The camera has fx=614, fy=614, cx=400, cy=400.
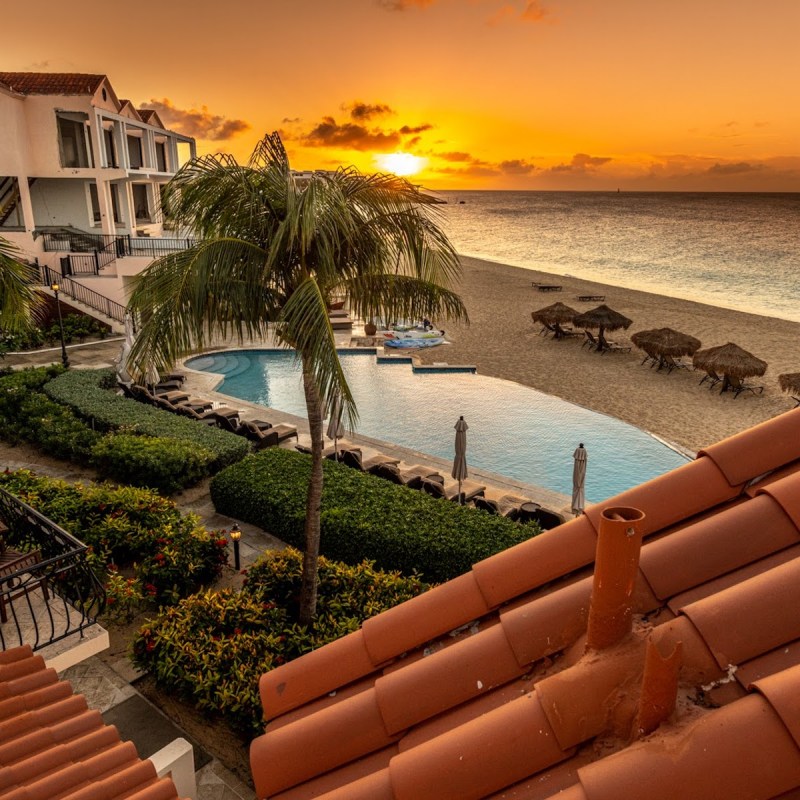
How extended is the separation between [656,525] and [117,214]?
38.9m

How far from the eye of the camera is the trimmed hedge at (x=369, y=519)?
955cm

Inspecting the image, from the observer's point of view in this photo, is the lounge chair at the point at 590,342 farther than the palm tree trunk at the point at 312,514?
Yes

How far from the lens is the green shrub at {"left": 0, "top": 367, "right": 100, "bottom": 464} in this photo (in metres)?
14.4

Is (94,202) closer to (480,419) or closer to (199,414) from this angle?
(199,414)

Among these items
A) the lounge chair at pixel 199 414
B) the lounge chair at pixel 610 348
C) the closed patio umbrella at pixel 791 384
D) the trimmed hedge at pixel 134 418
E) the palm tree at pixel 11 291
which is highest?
the palm tree at pixel 11 291

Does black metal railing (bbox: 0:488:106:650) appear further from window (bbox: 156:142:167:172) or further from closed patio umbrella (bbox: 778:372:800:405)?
window (bbox: 156:142:167:172)

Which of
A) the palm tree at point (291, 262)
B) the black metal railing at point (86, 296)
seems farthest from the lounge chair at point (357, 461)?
the black metal railing at point (86, 296)

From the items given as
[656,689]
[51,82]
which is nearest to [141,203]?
[51,82]

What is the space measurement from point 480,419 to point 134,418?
10.5 metres

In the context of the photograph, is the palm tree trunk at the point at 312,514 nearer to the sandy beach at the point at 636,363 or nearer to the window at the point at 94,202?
the sandy beach at the point at 636,363

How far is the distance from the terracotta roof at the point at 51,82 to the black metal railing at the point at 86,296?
9.48m

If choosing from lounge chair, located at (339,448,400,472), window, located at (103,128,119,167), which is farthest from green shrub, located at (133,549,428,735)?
window, located at (103,128,119,167)

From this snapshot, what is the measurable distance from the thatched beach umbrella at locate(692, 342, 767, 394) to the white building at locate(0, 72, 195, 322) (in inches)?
928

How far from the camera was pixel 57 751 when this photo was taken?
4.35m
